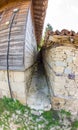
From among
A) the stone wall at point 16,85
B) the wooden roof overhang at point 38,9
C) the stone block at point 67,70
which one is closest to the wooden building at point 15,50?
the stone wall at point 16,85

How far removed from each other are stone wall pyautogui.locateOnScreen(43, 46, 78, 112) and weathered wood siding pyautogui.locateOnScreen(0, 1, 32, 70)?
1.01 m

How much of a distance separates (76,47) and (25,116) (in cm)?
268

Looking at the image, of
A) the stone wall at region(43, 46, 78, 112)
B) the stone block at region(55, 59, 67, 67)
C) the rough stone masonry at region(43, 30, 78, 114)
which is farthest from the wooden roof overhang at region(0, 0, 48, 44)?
the stone block at region(55, 59, 67, 67)

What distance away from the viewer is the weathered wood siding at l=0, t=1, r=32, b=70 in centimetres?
870

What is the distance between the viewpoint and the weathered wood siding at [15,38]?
8.70 metres

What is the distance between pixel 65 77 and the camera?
8438 mm

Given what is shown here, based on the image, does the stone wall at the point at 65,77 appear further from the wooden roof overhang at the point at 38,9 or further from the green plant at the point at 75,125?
the wooden roof overhang at the point at 38,9

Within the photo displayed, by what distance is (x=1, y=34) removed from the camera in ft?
30.9

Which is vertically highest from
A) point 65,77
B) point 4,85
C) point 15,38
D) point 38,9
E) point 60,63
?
point 38,9

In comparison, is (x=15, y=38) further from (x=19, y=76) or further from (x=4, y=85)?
(x=4, y=85)

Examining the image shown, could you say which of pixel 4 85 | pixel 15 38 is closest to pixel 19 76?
pixel 4 85

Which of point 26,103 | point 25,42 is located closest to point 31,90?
point 26,103

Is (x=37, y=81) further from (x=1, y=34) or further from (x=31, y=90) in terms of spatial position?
(x=1, y=34)

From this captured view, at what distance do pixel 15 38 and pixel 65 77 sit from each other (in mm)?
1961
